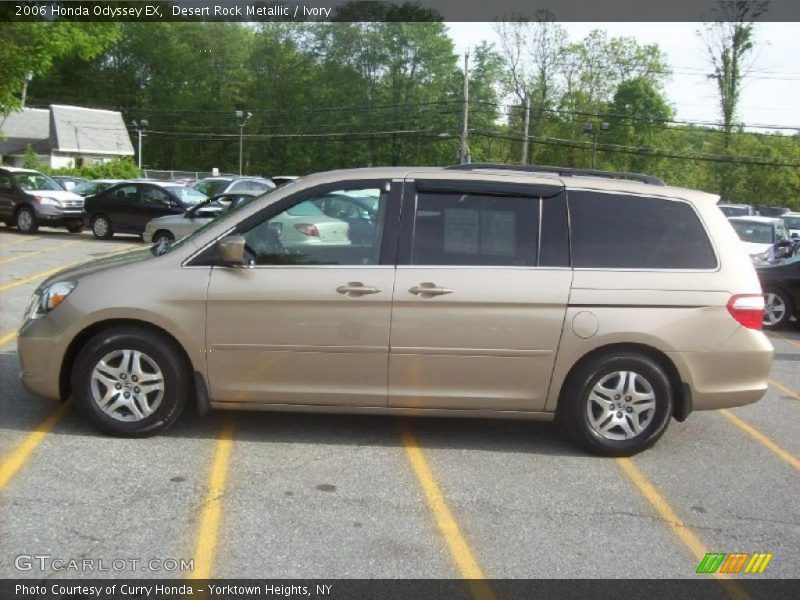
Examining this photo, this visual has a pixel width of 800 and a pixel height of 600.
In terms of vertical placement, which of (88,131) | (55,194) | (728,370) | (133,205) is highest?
(88,131)

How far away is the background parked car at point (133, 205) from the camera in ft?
62.4

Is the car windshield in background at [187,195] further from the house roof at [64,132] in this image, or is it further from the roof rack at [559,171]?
the house roof at [64,132]

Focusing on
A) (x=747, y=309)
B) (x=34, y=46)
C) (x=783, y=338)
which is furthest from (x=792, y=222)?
(x=747, y=309)

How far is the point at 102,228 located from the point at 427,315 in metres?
16.8

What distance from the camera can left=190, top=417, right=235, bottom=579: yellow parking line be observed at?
3.56m

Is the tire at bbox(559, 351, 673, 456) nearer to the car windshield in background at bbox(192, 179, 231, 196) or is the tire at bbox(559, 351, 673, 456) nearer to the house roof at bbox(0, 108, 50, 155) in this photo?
the car windshield in background at bbox(192, 179, 231, 196)

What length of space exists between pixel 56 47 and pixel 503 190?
17634mm

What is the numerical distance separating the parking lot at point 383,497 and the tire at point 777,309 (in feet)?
18.6

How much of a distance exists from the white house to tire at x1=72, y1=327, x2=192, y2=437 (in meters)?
→ 55.2

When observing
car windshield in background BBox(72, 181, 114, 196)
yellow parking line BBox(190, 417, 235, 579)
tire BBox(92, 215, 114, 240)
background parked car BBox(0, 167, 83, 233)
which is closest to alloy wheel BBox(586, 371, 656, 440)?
yellow parking line BBox(190, 417, 235, 579)

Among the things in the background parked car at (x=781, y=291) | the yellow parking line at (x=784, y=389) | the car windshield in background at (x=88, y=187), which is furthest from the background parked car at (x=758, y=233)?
the car windshield in background at (x=88, y=187)

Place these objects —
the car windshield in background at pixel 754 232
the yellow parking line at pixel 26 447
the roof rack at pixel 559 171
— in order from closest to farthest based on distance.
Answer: the yellow parking line at pixel 26 447, the roof rack at pixel 559 171, the car windshield in background at pixel 754 232

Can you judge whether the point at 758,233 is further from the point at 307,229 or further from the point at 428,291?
the point at 307,229

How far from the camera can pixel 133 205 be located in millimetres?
19344
